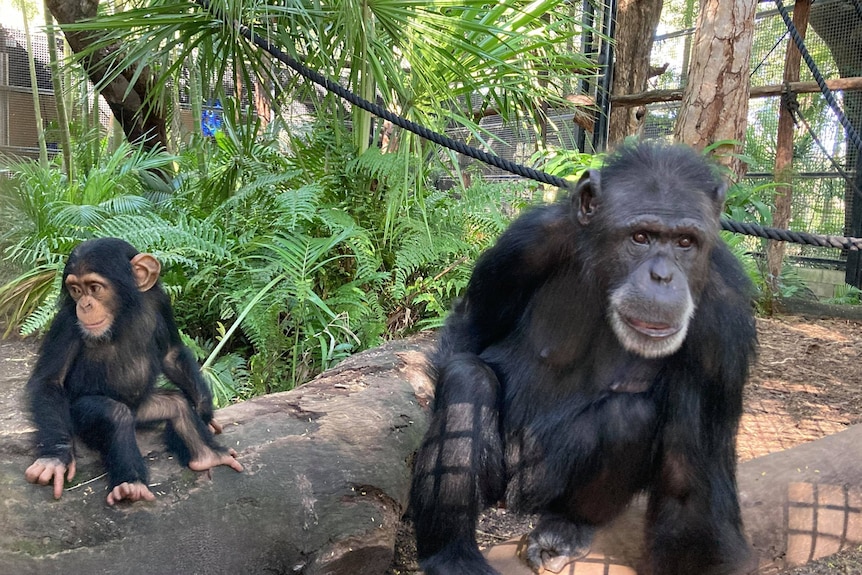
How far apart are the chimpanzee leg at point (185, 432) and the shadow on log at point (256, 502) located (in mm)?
45

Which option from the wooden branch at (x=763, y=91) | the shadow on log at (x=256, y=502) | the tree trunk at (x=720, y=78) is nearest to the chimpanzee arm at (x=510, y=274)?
the shadow on log at (x=256, y=502)

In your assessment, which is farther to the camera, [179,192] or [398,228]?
[179,192]

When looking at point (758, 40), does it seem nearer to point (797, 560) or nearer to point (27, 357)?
point (797, 560)

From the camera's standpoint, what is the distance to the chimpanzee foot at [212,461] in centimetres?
275

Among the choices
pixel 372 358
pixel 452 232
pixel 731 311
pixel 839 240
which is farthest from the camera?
pixel 452 232

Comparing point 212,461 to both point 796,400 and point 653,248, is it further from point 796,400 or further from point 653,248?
point 796,400

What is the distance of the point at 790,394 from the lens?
18.1 ft

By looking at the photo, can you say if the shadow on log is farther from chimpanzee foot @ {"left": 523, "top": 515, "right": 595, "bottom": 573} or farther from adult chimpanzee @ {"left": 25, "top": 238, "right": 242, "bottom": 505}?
chimpanzee foot @ {"left": 523, "top": 515, "right": 595, "bottom": 573}

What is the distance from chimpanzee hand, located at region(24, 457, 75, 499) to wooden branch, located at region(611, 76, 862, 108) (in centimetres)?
781

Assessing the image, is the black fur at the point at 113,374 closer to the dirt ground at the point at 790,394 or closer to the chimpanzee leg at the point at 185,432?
the chimpanzee leg at the point at 185,432

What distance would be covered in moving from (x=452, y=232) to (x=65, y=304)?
4094 mm

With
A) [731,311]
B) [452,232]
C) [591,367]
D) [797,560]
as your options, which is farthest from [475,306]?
[452,232]

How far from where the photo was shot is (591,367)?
115 inches

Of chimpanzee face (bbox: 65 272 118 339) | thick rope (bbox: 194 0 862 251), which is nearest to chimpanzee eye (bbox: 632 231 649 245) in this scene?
thick rope (bbox: 194 0 862 251)
